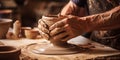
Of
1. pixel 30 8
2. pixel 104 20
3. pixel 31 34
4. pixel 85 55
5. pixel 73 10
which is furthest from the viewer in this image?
pixel 30 8

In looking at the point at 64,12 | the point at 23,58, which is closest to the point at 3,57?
the point at 23,58

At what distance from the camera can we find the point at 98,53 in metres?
1.72

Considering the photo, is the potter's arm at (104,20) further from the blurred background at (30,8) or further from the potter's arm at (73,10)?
the blurred background at (30,8)

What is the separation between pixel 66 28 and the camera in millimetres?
1753

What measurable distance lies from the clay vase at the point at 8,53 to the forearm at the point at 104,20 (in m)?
0.64

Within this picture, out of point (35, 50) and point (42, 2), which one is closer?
point (35, 50)

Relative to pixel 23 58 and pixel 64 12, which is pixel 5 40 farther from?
pixel 64 12

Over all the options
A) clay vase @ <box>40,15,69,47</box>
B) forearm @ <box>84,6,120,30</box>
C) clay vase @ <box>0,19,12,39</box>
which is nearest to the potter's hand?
clay vase @ <box>40,15,69,47</box>

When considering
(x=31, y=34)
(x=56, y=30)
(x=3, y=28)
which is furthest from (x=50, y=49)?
(x=3, y=28)

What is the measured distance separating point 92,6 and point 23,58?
97cm

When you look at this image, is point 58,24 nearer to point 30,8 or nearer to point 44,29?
point 44,29

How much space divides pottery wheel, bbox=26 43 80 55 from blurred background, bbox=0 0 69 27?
13.7ft

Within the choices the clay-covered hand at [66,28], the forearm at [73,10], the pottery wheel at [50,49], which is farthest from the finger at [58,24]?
the forearm at [73,10]

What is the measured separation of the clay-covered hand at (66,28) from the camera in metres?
1.74
